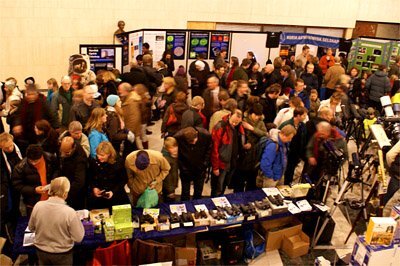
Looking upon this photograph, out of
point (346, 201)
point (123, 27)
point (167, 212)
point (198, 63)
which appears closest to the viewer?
point (167, 212)

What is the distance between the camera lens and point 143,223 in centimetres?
424

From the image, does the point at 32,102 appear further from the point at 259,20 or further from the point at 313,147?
the point at 259,20

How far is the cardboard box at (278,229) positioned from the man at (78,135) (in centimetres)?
228

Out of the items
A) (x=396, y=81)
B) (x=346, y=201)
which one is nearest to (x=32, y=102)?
(x=346, y=201)

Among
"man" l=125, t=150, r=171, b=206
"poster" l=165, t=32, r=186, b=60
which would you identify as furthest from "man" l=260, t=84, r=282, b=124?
"poster" l=165, t=32, r=186, b=60

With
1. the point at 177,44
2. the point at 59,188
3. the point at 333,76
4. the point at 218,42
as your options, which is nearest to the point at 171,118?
the point at 59,188

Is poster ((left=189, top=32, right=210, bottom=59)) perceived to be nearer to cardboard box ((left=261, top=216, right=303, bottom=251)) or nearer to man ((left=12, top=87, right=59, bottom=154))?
man ((left=12, top=87, right=59, bottom=154))

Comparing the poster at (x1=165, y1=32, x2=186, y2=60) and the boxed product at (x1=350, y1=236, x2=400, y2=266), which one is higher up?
the poster at (x1=165, y1=32, x2=186, y2=60)

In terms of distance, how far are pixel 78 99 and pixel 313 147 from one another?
129 inches

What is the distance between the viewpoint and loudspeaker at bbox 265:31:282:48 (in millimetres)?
11766

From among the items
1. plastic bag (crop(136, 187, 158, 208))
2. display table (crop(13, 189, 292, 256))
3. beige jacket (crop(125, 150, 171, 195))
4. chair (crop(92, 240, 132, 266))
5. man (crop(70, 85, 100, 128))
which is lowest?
chair (crop(92, 240, 132, 266))

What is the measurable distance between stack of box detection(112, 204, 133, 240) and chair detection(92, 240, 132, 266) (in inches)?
2.8

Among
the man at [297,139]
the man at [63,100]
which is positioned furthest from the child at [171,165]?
the man at [63,100]

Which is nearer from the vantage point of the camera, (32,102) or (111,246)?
(111,246)
